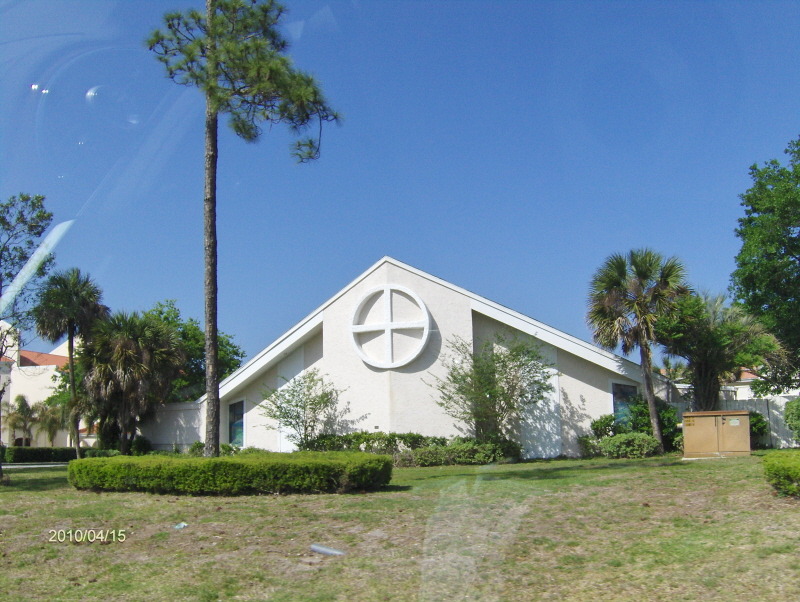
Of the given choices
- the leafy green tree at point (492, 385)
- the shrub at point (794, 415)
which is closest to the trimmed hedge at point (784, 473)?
the shrub at point (794, 415)

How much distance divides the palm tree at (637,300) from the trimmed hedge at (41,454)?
98.2 ft

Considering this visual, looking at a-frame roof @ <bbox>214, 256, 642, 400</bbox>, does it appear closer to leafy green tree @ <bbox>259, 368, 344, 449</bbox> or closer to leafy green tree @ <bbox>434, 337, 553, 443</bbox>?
leafy green tree @ <bbox>434, 337, 553, 443</bbox>

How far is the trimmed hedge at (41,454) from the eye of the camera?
126ft

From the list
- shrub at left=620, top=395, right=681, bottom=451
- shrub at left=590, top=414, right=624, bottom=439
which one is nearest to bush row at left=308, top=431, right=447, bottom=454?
shrub at left=590, top=414, right=624, bottom=439

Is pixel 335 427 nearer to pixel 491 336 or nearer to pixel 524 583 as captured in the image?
pixel 491 336

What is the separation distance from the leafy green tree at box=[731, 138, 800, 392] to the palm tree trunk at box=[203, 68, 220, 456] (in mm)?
20011

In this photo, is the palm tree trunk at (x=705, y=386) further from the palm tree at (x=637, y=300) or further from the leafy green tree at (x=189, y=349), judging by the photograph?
the leafy green tree at (x=189, y=349)

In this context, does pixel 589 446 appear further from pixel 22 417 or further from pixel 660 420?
pixel 22 417

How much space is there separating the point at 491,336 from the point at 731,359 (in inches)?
333

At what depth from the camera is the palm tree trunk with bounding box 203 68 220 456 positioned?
1608 cm

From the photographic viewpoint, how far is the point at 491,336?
25875 mm

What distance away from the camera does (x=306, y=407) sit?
84.7 feet

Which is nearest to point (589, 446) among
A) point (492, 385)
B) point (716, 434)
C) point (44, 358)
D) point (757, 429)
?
point (492, 385)

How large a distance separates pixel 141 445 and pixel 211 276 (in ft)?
56.4
